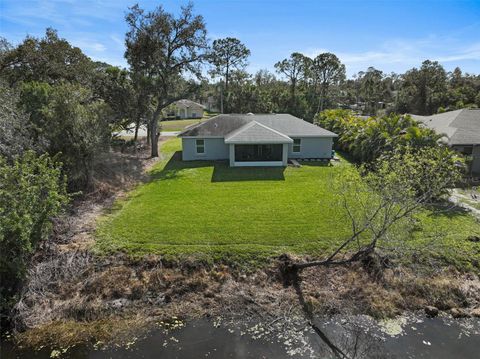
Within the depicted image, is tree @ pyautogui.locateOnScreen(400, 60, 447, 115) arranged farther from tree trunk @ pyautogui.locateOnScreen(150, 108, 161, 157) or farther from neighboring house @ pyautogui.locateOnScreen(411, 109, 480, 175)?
tree trunk @ pyautogui.locateOnScreen(150, 108, 161, 157)

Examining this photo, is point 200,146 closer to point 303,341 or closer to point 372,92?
point 303,341

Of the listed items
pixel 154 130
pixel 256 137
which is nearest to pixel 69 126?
pixel 154 130

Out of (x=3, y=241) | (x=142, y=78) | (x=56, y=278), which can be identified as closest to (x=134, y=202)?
(x=56, y=278)

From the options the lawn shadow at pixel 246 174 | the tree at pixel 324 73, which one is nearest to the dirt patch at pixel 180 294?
the lawn shadow at pixel 246 174

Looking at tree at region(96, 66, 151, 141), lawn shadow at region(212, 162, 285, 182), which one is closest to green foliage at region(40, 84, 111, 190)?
lawn shadow at region(212, 162, 285, 182)

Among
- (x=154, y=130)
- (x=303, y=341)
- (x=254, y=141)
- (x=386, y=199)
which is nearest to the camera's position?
(x=303, y=341)

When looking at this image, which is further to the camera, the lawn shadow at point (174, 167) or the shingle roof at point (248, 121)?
the shingle roof at point (248, 121)

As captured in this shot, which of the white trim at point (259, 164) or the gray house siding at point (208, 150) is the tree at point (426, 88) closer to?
the white trim at point (259, 164)
